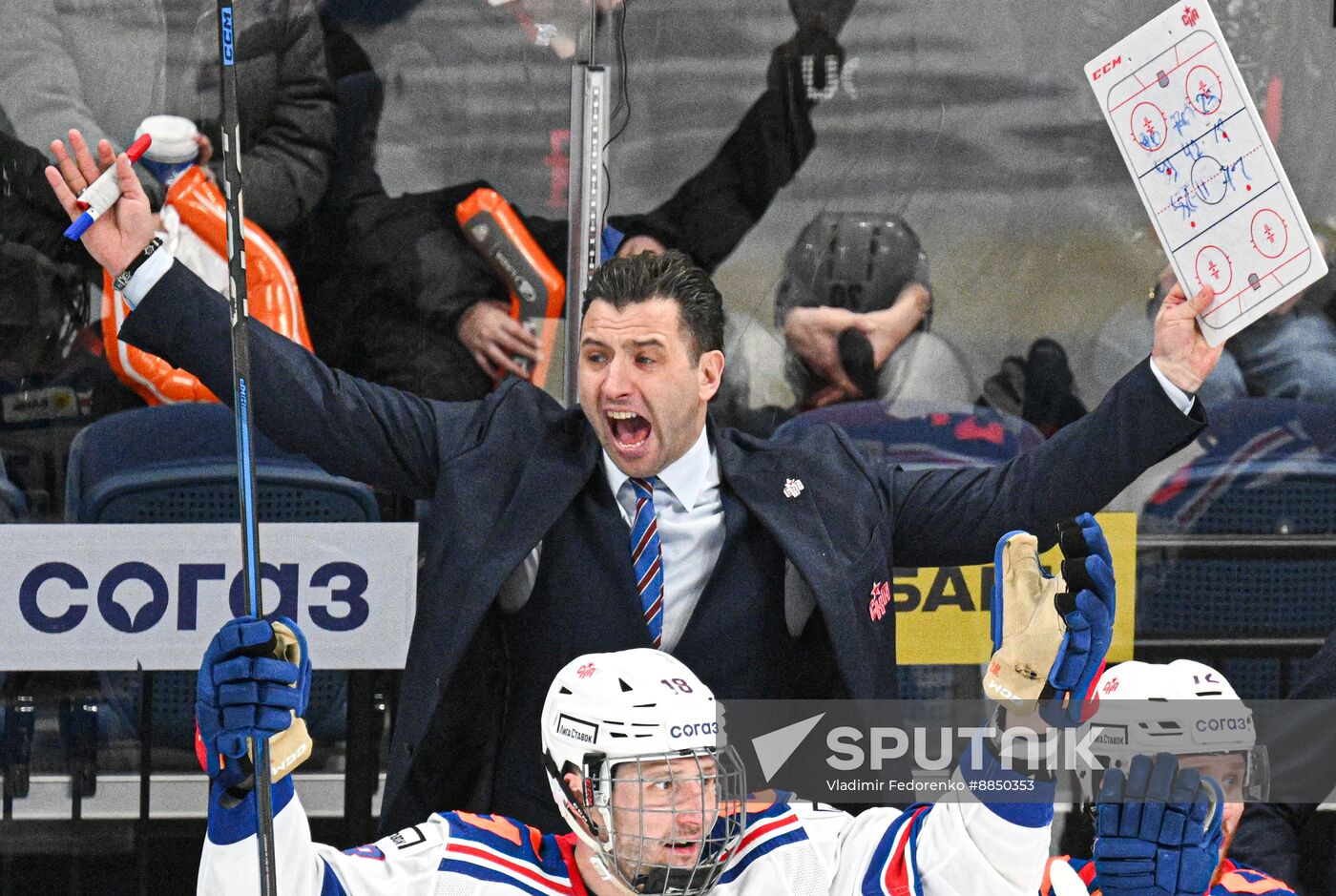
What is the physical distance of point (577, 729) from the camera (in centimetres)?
263

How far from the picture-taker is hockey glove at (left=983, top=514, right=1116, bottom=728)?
8.16 ft

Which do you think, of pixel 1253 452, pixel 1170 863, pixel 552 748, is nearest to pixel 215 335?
pixel 552 748

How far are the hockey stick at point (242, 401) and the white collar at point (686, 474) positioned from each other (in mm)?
936

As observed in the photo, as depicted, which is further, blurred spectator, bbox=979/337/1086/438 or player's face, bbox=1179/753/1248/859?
blurred spectator, bbox=979/337/1086/438

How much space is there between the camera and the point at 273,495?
373cm

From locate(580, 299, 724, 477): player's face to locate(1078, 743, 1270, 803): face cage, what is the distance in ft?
3.25

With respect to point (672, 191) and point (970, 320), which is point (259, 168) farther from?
point (970, 320)

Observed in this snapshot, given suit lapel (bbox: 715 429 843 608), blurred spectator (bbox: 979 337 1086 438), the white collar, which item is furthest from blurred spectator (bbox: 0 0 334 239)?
blurred spectator (bbox: 979 337 1086 438)

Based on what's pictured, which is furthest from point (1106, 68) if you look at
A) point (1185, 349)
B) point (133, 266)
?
point (133, 266)

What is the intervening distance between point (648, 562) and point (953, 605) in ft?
2.95

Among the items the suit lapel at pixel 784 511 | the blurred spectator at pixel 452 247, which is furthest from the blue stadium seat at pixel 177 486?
the suit lapel at pixel 784 511

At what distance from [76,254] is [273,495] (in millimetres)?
632

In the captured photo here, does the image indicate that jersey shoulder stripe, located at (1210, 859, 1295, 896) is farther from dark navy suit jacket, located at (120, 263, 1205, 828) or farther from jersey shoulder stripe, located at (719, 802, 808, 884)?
jersey shoulder stripe, located at (719, 802, 808, 884)

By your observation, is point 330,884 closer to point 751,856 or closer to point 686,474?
point 751,856
